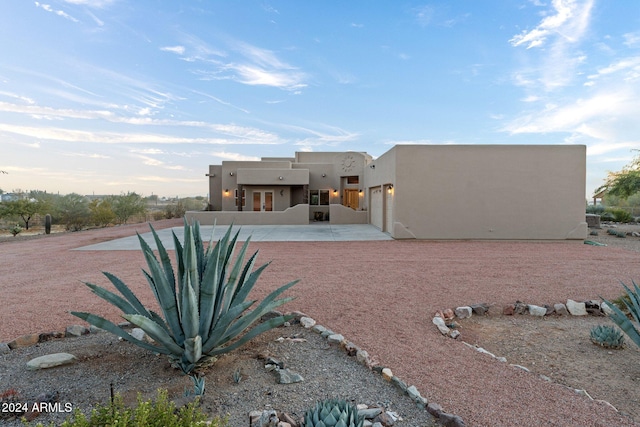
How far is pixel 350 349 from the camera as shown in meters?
3.51

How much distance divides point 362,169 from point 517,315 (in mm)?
20086

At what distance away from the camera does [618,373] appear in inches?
138

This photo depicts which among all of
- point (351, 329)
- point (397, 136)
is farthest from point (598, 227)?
point (351, 329)

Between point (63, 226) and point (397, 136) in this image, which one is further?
point (397, 136)

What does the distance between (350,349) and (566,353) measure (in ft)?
9.30

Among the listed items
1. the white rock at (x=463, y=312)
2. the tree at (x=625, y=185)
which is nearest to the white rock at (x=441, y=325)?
the white rock at (x=463, y=312)

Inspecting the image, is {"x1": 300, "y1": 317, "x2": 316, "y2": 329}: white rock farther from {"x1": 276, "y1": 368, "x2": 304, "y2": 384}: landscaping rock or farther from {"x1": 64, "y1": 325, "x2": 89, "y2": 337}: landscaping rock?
{"x1": 64, "y1": 325, "x2": 89, "y2": 337}: landscaping rock

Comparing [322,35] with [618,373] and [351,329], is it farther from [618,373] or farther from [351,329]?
[618,373]

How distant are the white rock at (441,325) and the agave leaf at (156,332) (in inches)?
133

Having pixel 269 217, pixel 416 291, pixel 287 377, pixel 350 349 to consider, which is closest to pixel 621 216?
pixel 269 217

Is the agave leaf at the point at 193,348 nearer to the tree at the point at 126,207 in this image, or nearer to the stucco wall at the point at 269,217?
the stucco wall at the point at 269,217

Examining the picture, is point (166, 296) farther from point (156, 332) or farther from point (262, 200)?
point (262, 200)

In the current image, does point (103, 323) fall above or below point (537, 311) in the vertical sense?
above

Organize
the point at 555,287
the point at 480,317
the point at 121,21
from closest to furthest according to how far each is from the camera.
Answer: the point at 480,317 → the point at 555,287 → the point at 121,21
